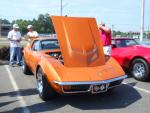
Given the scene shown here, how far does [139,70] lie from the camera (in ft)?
29.0

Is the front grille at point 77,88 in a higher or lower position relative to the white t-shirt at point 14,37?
lower

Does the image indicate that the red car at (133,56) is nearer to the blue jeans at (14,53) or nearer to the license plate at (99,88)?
the license plate at (99,88)

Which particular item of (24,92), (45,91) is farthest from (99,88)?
(24,92)

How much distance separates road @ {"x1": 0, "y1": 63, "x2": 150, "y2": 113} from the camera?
582 centimetres

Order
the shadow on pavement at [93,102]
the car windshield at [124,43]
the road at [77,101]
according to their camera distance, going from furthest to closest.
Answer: the car windshield at [124,43], the shadow on pavement at [93,102], the road at [77,101]

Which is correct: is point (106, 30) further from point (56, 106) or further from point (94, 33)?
point (56, 106)

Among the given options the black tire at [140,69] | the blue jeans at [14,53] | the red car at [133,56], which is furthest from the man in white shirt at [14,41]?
the black tire at [140,69]

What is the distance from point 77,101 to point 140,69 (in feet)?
10.0

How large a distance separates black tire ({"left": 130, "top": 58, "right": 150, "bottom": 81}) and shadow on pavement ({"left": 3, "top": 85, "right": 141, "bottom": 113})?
1.56m

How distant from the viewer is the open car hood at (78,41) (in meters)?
6.55

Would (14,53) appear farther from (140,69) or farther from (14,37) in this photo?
(140,69)

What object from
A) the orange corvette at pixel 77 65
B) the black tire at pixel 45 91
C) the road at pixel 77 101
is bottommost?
the road at pixel 77 101

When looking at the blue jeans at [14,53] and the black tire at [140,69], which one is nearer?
the black tire at [140,69]

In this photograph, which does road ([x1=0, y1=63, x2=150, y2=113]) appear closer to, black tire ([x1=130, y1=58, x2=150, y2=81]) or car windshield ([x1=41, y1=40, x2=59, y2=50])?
black tire ([x1=130, y1=58, x2=150, y2=81])
